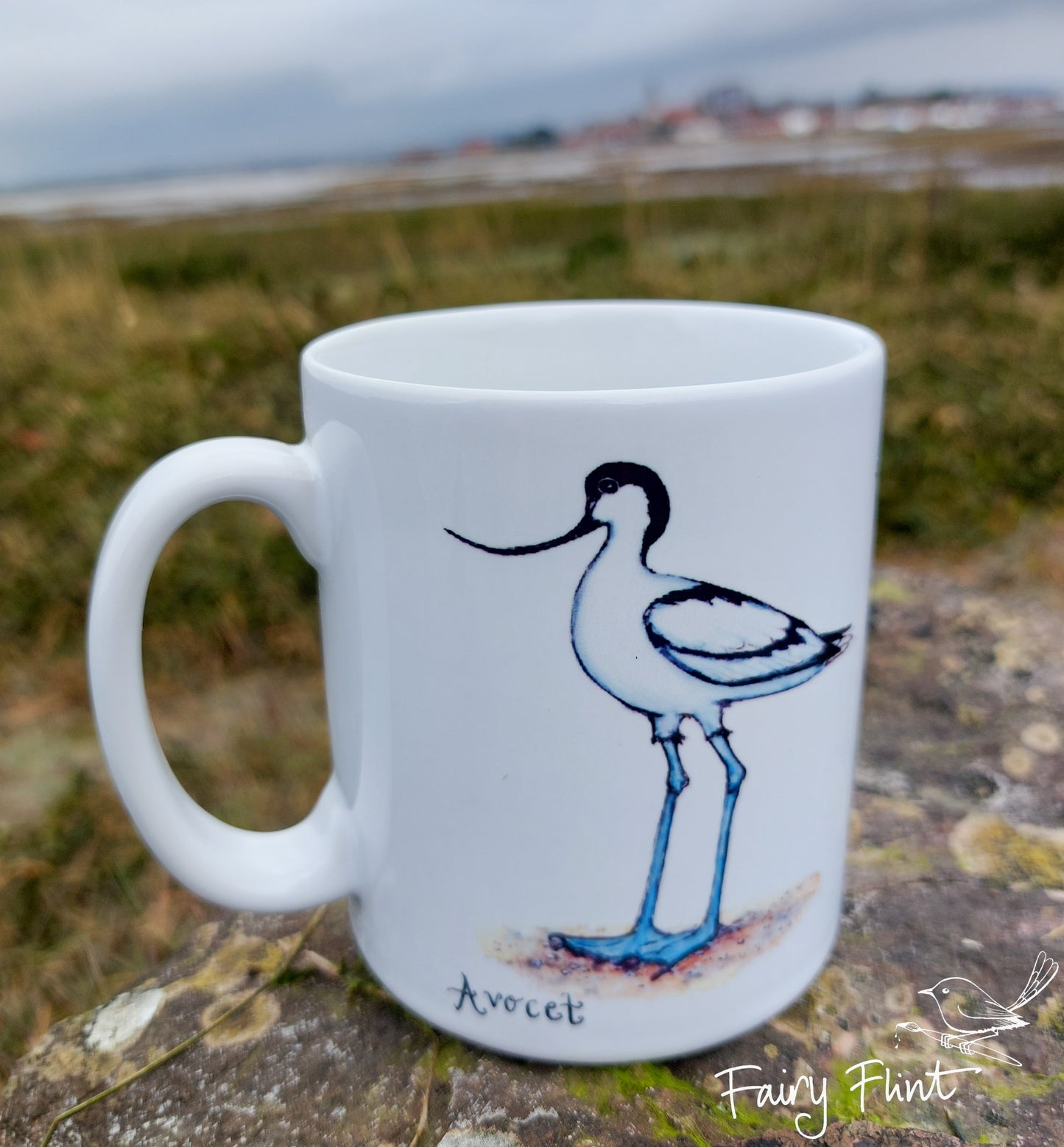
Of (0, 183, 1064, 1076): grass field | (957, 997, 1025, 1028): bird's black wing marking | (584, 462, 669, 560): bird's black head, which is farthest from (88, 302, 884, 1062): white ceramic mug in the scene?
(0, 183, 1064, 1076): grass field

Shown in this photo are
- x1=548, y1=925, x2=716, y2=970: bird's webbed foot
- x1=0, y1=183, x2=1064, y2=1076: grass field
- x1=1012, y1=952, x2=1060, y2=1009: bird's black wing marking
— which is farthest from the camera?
x1=0, y1=183, x2=1064, y2=1076: grass field

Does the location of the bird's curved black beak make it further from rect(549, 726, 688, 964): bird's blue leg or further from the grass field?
the grass field

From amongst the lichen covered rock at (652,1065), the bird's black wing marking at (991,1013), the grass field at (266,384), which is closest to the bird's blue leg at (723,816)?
the lichen covered rock at (652,1065)

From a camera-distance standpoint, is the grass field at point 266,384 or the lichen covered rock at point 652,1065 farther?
the grass field at point 266,384

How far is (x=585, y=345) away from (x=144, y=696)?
501 mm

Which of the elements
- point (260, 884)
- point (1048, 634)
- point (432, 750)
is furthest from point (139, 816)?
point (1048, 634)

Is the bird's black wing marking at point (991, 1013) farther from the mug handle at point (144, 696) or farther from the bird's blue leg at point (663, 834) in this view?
the mug handle at point (144, 696)

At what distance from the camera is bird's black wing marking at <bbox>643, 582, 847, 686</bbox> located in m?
0.60

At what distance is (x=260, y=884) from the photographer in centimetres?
74

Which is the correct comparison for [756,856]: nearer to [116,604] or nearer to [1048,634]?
[116,604]

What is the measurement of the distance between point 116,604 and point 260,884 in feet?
0.79

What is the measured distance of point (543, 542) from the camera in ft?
1.93

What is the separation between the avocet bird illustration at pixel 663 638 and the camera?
579 millimetres

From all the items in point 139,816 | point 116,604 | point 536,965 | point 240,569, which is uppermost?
point 116,604
